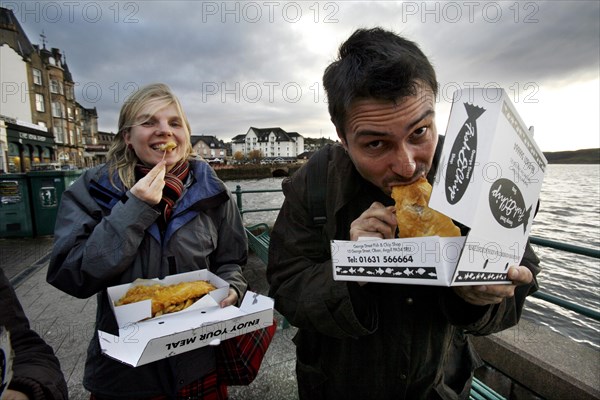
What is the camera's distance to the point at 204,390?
1792 millimetres

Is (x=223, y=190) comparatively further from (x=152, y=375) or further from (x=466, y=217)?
(x=466, y=217)

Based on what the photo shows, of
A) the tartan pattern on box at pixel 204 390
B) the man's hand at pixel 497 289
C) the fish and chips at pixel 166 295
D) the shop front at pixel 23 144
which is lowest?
the tartan pattern on box at pixel 204 390

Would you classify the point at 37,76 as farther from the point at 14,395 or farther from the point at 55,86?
the point at 14,395

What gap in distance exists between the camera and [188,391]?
5.62ft

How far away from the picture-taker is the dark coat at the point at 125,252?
1.55 meters

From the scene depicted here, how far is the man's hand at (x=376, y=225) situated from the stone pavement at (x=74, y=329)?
2295mm

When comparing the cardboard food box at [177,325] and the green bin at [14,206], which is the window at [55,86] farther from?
the cardboard food box at [177,325]

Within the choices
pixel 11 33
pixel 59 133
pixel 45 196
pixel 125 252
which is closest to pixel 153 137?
pixel 125 252

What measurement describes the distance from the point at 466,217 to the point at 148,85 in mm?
2130

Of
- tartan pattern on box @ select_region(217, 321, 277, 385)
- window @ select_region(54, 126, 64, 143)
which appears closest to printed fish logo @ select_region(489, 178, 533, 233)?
tartan pattern on box @ select_region(217, 321, 277, 385)

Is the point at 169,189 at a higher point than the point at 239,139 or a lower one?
lower

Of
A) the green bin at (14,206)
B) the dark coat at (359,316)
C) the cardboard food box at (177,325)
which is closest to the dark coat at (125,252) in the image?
the cardboard food box at (177,325)

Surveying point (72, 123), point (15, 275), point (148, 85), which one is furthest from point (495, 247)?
point (72, 123)

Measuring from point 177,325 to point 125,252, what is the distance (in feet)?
1.64
